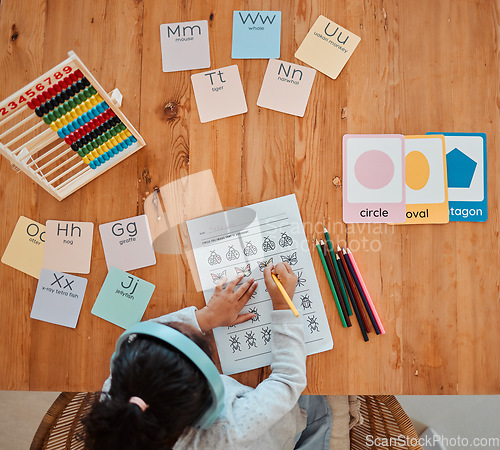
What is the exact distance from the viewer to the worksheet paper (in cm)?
93

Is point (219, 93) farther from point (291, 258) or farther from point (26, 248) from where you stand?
point (26, 248)

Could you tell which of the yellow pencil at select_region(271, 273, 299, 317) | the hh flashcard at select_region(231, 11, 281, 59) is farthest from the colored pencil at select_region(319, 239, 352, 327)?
the hh flashcard at select_region(231, 11, 281, 59)

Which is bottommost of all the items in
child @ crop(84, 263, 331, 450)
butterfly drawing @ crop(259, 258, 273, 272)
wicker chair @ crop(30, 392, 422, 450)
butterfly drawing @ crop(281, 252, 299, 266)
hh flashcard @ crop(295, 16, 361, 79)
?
wicker chair @ crop(30, 392, 422, 450)

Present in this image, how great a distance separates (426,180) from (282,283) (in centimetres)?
40

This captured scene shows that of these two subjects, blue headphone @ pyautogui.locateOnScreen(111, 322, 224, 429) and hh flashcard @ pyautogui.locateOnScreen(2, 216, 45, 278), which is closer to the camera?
blue headphone @ pyautogui.locateOnScreen(111, 322, 224, 429)

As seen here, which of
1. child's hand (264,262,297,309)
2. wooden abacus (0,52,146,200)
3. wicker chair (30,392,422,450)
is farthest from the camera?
wicker chair (30,392,422,450)

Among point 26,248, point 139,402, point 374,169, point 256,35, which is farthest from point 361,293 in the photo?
point 26,248

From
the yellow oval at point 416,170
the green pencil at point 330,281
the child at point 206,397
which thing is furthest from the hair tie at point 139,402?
the yellow oval at point 416,170

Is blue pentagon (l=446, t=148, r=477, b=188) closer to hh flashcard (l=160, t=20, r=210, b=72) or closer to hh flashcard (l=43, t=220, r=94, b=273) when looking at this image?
hh flashcard (l=160, t=20, r=210, b=72)

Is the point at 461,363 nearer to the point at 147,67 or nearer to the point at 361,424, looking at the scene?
the point at 361,424

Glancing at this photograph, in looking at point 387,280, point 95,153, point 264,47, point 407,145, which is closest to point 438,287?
point 387,280

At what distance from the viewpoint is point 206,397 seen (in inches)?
29.3

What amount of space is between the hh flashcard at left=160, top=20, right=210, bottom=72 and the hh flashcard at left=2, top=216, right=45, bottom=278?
1.58 ft

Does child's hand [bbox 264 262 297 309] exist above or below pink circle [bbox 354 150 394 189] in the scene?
below
